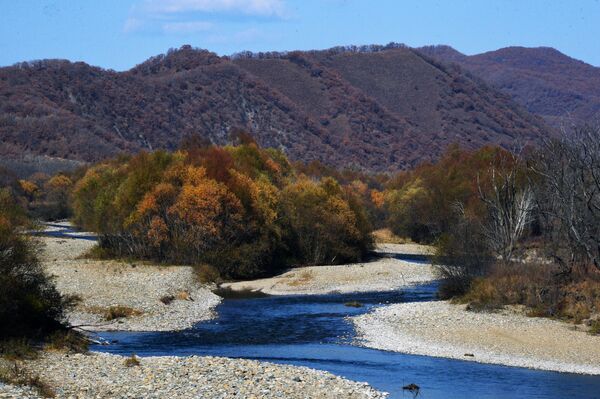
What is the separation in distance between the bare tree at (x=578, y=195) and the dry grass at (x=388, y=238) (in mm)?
39083

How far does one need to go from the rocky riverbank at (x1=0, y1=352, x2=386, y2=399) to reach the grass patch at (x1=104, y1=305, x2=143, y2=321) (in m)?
11.8

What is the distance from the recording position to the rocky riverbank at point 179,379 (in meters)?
24.2

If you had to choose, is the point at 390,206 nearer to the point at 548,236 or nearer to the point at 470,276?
the point at 548,236

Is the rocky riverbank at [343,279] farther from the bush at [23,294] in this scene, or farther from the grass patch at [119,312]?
the bush at [23,294]

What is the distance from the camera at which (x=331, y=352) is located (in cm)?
3406

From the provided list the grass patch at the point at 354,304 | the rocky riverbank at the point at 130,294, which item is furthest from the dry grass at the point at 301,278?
the grass patch at the point at 354,304

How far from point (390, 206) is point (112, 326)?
67.8 meters

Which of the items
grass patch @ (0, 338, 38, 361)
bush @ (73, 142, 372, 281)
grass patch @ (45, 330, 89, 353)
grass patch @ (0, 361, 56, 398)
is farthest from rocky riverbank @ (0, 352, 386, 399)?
bush @ (73, 142, 372, 281)

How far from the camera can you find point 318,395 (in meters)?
25.3

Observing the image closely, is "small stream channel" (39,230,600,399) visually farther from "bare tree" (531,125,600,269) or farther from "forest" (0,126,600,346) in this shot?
"bare tree" (531,125,600,269)

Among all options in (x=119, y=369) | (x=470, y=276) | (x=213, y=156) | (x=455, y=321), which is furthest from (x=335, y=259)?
(x=119, y=369)

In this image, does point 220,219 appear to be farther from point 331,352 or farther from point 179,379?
point 179,379

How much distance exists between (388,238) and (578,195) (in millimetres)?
55084

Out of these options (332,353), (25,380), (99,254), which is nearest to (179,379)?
(25,380)
